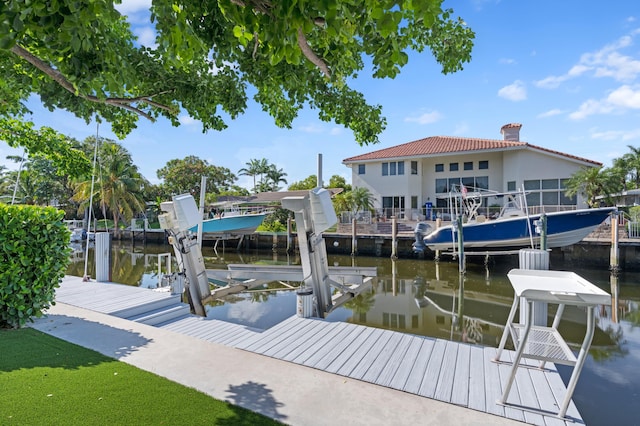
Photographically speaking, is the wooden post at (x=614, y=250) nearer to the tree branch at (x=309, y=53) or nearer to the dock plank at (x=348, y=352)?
the dock plank at (x=348, y=352)

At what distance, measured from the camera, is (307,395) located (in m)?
3.27

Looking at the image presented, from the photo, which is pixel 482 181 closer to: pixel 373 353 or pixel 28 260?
pixel 373 353

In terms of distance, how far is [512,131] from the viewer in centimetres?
2567

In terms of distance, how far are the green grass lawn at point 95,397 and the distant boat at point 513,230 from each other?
1350cm

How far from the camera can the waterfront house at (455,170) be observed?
22.0 meters

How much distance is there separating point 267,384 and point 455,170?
25069mm

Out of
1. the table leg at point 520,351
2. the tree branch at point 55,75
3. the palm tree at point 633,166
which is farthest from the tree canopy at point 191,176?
the palm tree at point 633,166

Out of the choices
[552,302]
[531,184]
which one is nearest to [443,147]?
[531,184]

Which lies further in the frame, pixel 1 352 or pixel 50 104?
pixel 50 104

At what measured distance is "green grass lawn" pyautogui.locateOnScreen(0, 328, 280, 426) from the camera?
2.74 meters

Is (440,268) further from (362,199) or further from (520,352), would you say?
(520,352)

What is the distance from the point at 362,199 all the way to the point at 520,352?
23.0 metres

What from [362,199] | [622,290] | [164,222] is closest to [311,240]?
[164,222]

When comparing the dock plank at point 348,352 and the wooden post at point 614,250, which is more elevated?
the wooden post at point 614,250
